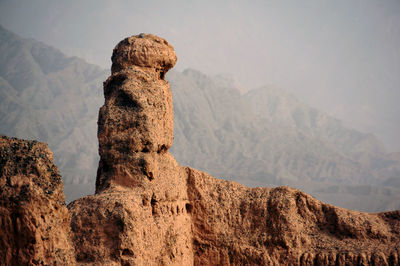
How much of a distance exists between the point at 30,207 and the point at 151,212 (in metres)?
3.82

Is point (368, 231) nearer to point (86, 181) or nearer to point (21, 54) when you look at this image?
point (86, 181)

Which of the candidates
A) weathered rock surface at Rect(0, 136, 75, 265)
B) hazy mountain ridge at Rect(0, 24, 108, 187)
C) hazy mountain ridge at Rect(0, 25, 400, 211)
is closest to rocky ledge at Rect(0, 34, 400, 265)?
weathered rock surface at Rect(0, 136, 75, 265)

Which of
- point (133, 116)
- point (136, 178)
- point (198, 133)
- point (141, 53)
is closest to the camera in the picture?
point (136, 178)

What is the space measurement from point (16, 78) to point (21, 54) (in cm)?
946

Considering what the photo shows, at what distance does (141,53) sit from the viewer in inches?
574

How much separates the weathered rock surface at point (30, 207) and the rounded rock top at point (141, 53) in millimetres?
5131

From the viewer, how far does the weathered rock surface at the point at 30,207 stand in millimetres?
9141

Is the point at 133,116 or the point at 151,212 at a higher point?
the point at 133,116

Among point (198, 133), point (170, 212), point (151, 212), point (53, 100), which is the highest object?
point (53, 100)

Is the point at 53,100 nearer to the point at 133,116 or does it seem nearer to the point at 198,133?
the point at 198,133

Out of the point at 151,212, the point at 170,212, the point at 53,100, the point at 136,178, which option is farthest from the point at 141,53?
the point at 53,100

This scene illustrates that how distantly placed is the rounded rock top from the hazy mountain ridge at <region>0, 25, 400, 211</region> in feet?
223

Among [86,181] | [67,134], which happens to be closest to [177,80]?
[67,134]

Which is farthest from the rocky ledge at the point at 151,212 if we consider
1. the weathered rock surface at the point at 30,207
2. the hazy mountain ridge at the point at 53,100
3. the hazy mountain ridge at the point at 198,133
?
the hazy mountain ridge at the point at 53,100
